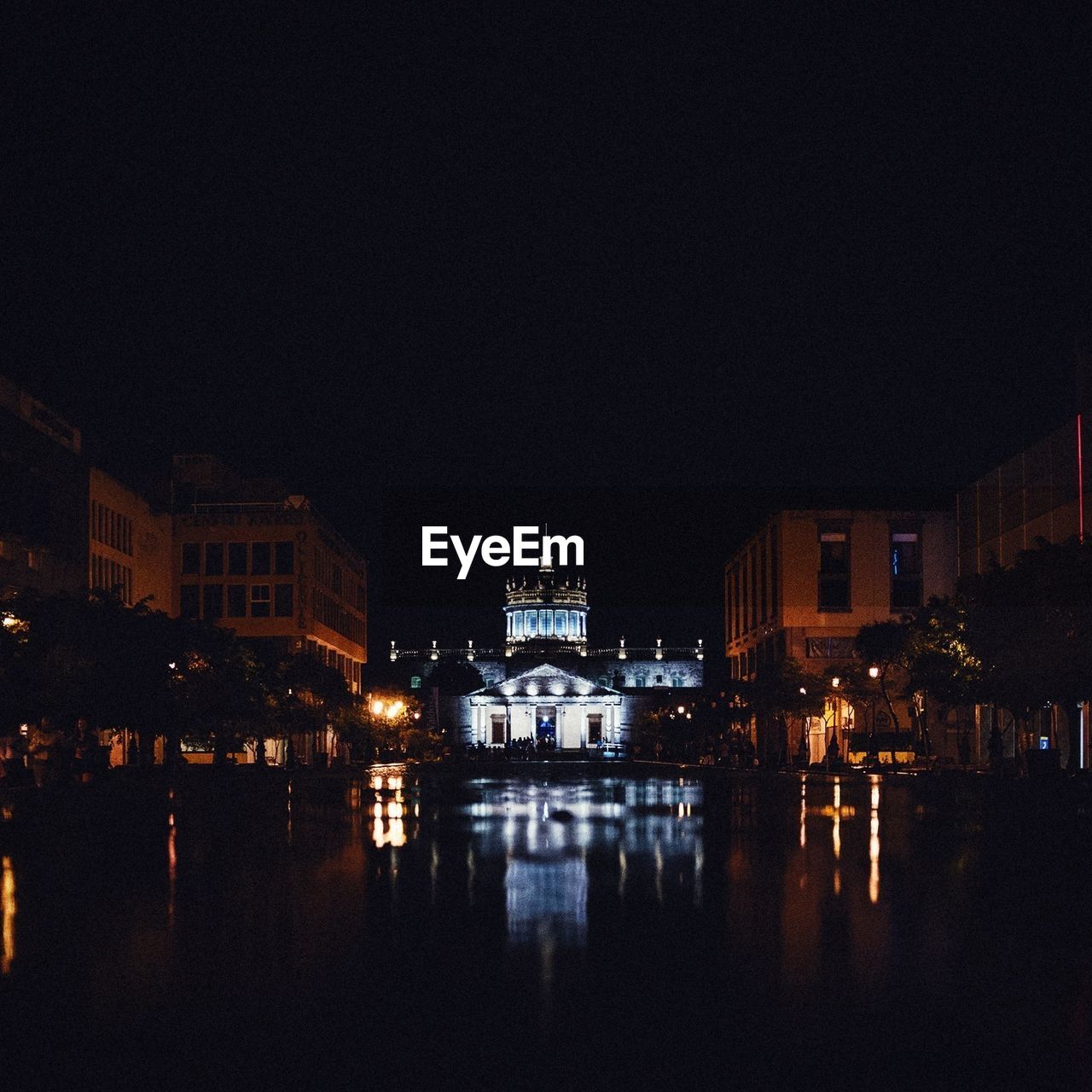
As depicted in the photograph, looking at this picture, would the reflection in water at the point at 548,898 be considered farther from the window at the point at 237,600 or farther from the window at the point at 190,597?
the window at the point at 237,600

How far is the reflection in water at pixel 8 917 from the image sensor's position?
11.1 metres

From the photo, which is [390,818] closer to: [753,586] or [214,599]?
[214,599]

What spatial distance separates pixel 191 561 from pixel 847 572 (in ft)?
155

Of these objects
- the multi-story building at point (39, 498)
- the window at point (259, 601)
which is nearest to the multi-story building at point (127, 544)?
the multi-story building at point (39, 498)

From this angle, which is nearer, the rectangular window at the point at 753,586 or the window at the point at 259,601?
the window at the point at 259,601

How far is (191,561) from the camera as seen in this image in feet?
361

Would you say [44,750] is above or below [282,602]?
below

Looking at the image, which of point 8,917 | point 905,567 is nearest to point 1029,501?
point 905,567

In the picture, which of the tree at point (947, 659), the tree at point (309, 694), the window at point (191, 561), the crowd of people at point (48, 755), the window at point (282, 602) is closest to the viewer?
the crowd of people at point (48, 755)

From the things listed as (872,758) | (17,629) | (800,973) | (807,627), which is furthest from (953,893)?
(807,627)

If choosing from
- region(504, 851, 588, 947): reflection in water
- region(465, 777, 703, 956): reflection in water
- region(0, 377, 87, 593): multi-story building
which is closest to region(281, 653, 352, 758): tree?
region(0, 377, 87, 593): multi-story building

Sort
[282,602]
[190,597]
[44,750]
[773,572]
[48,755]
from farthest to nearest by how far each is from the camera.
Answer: [773,572] → [282,602] → [190,597] → [48,755] → [44,750]

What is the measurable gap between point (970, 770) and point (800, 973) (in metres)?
58.5

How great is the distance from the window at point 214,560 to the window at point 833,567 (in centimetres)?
4352
